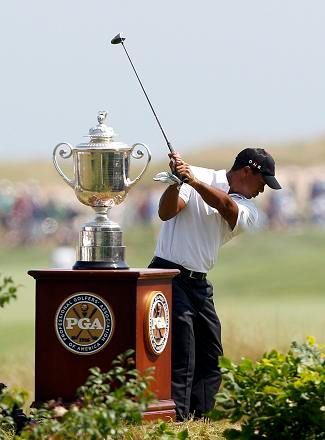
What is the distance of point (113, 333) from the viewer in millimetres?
8031

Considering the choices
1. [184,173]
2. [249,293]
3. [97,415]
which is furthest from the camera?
[249,293]

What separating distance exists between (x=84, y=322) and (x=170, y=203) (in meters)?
0.85

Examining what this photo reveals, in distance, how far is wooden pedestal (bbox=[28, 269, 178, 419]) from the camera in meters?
8.02

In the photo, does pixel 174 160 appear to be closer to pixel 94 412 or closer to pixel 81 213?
pixel 94 412

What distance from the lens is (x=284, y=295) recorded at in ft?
96.8

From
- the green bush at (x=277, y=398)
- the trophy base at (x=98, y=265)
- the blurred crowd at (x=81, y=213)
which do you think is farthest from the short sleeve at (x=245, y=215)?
the blurred crowd at (x=81, y=213)

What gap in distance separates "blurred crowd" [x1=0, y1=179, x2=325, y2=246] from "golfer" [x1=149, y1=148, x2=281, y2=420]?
129 ft

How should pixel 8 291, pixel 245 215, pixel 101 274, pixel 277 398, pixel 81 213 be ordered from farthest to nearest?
1. pixel 81 213
2. pixel 245 215
3. pixel 101 274
4. pixel 277 398
5. pixel 8 291

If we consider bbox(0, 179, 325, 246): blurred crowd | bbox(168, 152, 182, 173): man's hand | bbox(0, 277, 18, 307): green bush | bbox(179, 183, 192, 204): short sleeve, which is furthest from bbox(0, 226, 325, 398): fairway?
bbox(0, 277, 18, 307): green bush

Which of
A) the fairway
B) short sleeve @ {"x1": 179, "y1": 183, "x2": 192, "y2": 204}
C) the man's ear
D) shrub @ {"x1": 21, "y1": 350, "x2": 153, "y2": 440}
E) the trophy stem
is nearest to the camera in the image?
shrub @ {"x1": 21, "y1": 350, "x2": 153, "y2": 440}

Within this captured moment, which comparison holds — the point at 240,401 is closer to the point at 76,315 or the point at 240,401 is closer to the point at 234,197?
the point at 76,315

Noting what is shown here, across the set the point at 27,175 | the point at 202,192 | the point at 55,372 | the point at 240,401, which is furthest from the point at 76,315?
the point at 27,175

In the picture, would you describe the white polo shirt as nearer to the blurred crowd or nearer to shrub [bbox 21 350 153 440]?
shrub [bbox 21 350 153 440]

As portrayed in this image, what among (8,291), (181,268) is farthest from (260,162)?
A: (8,291)
